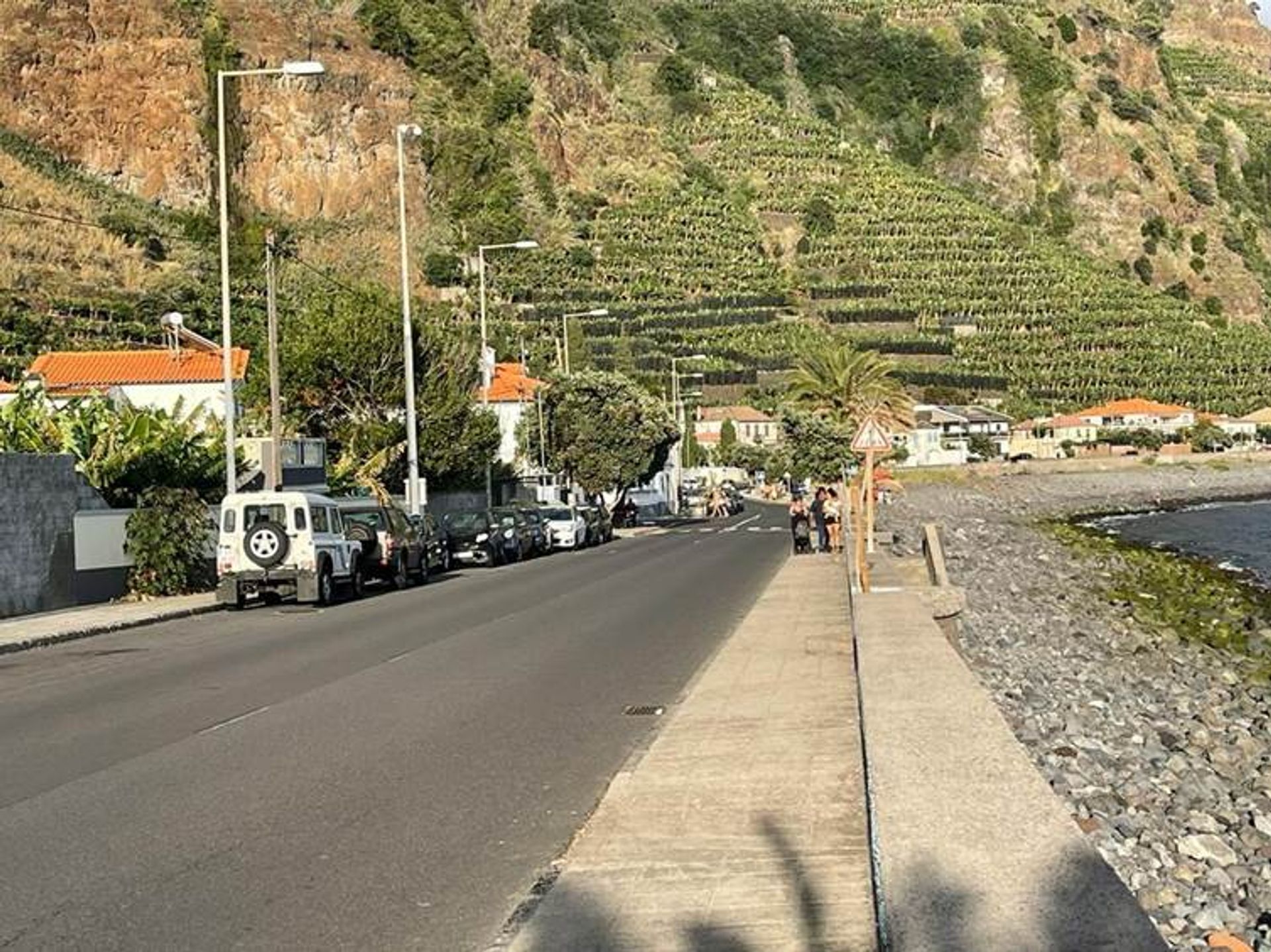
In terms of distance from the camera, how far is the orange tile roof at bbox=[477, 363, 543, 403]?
71.8 meters

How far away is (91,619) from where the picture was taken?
84.9 ft

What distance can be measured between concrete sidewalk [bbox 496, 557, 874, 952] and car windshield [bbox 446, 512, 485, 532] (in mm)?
28995

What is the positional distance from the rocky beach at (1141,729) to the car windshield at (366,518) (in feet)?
37.9

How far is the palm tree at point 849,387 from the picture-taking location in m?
49.2

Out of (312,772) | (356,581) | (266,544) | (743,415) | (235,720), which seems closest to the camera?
(312,772)

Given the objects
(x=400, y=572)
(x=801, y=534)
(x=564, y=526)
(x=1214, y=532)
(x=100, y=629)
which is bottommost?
(x=1214, y=532)

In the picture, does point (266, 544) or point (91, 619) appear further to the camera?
point (266, 544)

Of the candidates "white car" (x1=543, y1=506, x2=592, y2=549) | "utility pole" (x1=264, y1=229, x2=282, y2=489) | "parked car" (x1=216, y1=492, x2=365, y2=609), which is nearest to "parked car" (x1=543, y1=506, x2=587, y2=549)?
"white car" (x1=543, y1=506, x2=592, y2=549)

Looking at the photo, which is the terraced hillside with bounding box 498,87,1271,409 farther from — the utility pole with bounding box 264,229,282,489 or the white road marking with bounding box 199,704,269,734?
the white road marking with bounding box 199,704,269,734

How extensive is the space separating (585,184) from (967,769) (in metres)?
156

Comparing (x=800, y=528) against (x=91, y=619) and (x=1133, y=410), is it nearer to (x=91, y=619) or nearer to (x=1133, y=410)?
(x=91, y=619)

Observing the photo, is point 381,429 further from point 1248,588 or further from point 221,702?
point 221,702

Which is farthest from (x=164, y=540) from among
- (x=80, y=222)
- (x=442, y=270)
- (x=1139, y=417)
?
(x=1139, y=417)

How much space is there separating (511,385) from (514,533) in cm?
3472
